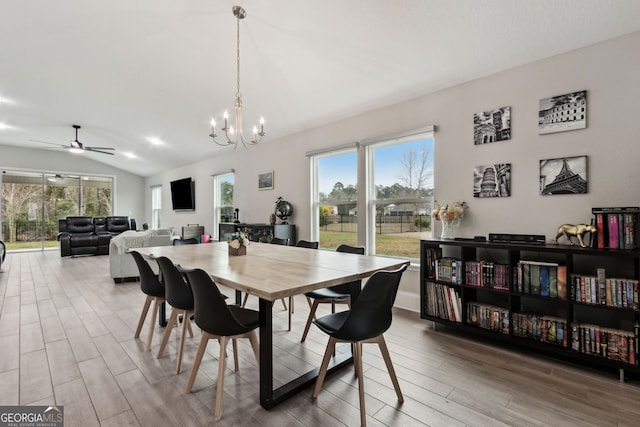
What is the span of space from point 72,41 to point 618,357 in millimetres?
5768

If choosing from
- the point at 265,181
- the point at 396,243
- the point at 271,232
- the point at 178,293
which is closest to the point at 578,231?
the point at 396,243

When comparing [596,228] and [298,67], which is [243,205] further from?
[596,228]

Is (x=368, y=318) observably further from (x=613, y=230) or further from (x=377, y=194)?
(x=377, y=194)

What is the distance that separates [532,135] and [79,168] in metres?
11.5

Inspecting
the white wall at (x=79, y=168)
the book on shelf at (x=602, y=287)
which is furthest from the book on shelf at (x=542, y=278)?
the white wall at (x=79, y=168)

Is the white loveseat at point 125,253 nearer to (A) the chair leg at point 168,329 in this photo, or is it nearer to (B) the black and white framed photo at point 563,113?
(A) the chair leg at point 168,329

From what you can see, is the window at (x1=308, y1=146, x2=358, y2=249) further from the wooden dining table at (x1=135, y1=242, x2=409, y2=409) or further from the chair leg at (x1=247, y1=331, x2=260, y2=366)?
the chair leg at (x1=247, y1=331, x2=260, y2=366)

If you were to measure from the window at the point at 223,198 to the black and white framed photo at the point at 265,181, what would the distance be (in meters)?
1.17

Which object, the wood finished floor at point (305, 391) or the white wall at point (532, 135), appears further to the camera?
the white wall at point (532, 135)

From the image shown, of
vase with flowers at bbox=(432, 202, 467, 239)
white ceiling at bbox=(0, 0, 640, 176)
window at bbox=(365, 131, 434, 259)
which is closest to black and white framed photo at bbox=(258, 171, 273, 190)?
white ceiling at bbox=(0, 0, 640, 176)

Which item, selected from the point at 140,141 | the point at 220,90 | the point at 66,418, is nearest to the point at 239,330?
the point at 66,418

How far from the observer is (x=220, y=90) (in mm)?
3992

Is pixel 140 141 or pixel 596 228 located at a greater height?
pixel 140 141

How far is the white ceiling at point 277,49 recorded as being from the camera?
2.24 meters
